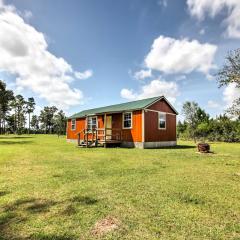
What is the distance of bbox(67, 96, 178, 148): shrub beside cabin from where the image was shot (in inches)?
703

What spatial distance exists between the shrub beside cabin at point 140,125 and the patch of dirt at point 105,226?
14.2m

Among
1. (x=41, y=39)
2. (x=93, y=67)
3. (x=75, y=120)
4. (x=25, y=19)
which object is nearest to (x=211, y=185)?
(x=25, y=19)

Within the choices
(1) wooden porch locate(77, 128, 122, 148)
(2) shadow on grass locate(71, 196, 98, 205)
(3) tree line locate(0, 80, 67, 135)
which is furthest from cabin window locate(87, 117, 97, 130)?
(3) tree line locate(0, 80, 67, 135)

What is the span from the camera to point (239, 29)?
36.9 feet

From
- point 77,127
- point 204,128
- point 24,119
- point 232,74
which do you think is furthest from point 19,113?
point 232,74

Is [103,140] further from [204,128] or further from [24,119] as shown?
[24,119]

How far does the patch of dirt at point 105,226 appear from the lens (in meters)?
3.08

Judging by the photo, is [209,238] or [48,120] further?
[48,120]

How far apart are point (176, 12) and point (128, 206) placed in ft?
40.8

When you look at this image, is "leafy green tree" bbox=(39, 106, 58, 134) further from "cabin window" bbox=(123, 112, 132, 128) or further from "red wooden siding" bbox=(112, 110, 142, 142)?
"cabin window" bbox=(123, 112, 132, 128)

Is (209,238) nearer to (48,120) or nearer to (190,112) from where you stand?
(190,112)

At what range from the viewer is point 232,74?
932 cm

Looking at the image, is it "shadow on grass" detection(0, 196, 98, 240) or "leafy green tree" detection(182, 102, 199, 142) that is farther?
"leafy green tree" detection(182, 102, 199, 142)

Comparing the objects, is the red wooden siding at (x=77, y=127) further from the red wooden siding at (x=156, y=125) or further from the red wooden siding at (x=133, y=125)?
the red wooden siding at (x=156, y=125)
